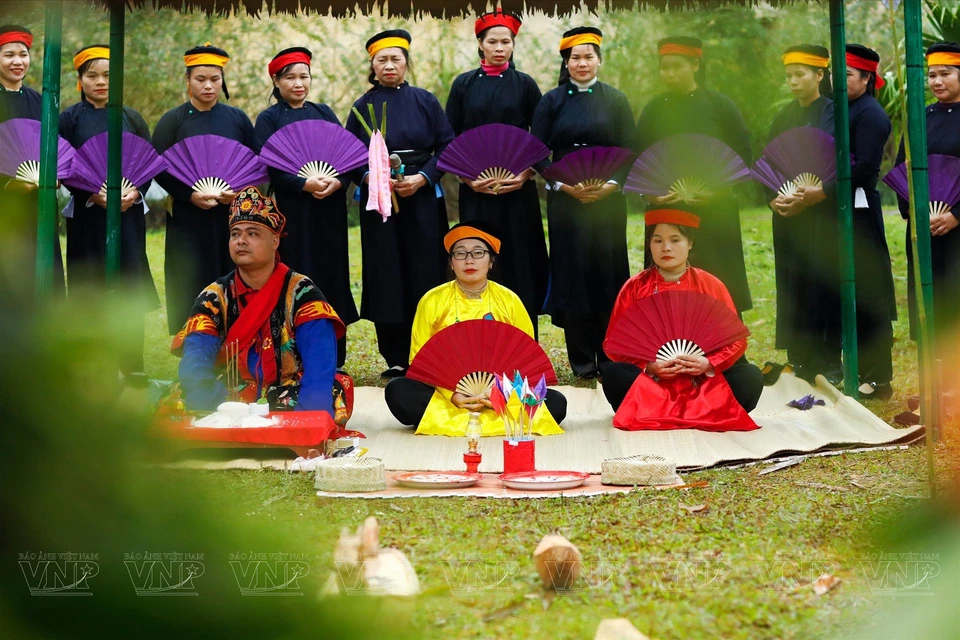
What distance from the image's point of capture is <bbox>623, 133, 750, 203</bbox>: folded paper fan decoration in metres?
6.61

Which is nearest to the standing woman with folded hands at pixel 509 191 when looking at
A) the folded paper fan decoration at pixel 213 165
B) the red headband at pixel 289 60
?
the red headband at pixel 289 60

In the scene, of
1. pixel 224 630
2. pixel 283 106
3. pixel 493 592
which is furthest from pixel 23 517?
pixel 283 106

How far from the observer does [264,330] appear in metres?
→ 5.38

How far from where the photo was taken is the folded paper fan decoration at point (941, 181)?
6.16m

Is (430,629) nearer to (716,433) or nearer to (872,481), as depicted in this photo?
(872,481)

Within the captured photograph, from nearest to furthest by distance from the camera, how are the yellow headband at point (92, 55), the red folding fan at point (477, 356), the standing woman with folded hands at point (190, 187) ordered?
the red folding fan at point (477, 356), the standing woman with folded hands at point (190, 187), the yellow headband at point (92, 55)

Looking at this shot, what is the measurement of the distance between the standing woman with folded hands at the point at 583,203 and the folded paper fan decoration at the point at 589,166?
0.33ft

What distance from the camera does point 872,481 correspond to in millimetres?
4359

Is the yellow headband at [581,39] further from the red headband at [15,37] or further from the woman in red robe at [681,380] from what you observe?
the red headband at [15,37]

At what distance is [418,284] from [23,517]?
21.7 ft

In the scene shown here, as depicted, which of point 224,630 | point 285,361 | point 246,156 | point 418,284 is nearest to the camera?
point 224,630

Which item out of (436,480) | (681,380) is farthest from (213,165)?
(436,480)

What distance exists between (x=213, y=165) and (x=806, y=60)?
11.7 ft

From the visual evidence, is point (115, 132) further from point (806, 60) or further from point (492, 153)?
point (806, 60)
